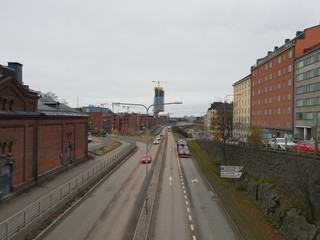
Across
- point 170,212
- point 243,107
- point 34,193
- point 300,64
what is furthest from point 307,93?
point 34,193

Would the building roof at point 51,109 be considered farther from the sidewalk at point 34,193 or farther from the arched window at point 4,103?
the sidewalk at point 34,193

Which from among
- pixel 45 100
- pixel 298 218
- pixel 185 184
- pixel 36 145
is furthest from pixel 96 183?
pixel 298 218

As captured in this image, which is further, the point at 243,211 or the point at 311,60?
the point at 311,60

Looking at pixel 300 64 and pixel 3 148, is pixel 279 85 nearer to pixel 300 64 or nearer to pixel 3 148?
pixel 300 64

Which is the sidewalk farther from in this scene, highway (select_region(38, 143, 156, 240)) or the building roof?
the building roof

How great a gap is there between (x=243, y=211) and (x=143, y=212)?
744 centimetres

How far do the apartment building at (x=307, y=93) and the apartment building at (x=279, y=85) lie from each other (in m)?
2.10

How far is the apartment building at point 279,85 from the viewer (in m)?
60.6

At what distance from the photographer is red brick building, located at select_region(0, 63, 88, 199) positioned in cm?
2483

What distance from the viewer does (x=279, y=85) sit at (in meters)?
68.4

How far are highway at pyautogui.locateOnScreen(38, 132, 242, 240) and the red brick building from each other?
5.78 meters

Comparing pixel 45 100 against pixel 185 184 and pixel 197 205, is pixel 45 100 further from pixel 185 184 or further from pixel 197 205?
pixel 197 205

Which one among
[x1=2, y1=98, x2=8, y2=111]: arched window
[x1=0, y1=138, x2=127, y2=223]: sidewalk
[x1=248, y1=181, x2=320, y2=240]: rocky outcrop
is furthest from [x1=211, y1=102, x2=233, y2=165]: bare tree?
[x1=2, y1=98, x2=8, y2=111]: arched window

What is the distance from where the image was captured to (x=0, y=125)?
78.3 feet
